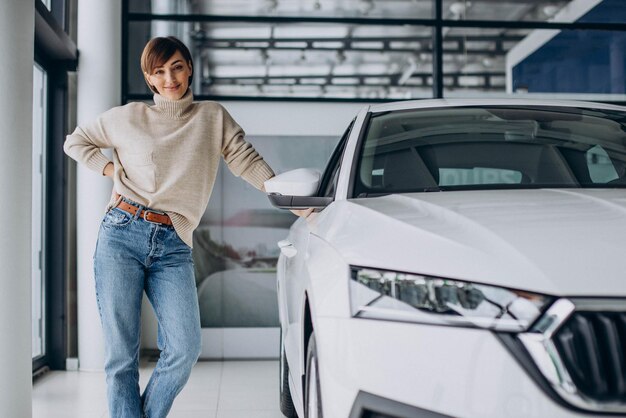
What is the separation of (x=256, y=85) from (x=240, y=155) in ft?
10.5

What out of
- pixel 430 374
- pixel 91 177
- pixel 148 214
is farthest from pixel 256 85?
pixel 430 374

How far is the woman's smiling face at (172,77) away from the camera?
8.99ft

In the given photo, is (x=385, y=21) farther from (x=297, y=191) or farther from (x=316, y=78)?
(x=297, y=191)

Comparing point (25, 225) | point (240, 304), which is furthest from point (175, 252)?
point (240, 304)

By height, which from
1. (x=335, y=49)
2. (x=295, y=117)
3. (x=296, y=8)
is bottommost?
(x=295, y=117)

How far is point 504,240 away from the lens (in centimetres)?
161

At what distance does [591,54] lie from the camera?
6.28 meters

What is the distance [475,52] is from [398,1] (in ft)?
2.49

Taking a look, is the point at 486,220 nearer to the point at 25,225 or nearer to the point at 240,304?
the point at 25,225

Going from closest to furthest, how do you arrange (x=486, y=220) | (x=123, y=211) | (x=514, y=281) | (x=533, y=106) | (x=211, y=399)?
(x=514, y=281)
(x=486, y=220)
(x=123, y=211)
(x=533, y=106)
(x=211, y=399)

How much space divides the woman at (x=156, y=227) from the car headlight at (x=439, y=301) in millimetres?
1164

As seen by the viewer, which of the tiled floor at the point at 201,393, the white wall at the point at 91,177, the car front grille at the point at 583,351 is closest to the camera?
the car front grille at the point at 583,351

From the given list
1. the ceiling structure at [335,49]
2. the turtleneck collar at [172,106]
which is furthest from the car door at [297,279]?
the ceiling structure at [335,49]

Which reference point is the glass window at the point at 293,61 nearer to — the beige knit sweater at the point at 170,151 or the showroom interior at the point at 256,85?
the showroom interior at the point at 256,85
